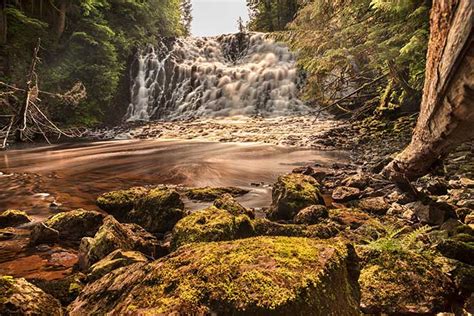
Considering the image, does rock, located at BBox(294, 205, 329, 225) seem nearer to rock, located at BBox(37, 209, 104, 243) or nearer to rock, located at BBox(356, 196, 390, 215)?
rock, located at BBox(356, 196, 390, 215)

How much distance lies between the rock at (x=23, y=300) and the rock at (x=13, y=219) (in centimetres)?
346

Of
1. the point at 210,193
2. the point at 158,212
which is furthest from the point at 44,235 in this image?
the point at 210,193

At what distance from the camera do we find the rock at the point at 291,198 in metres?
5.33

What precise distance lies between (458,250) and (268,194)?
13.9 ft

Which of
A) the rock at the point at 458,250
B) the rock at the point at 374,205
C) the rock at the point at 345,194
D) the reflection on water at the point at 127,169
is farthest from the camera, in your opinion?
the reflection on water at the point at 127,169

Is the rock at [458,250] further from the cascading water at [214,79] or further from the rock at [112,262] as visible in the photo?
the cascading water at [214,79]

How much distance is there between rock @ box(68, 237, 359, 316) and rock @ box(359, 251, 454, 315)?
27cm

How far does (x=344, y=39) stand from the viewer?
11.0m

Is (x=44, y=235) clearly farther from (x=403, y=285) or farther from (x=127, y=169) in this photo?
(x=127, y=169)

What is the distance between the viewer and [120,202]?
5.74m

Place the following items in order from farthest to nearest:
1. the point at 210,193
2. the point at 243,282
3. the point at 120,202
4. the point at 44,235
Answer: the point at 210,193 → the point at 120,202 → the point at 44,235 → the point at 243,282

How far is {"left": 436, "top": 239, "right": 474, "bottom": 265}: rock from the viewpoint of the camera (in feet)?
11.0

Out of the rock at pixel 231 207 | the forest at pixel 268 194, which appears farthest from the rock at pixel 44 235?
the rock at pixel 231 207

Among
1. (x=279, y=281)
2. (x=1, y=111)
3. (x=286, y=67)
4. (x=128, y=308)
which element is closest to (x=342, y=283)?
(x=279, y=281)
